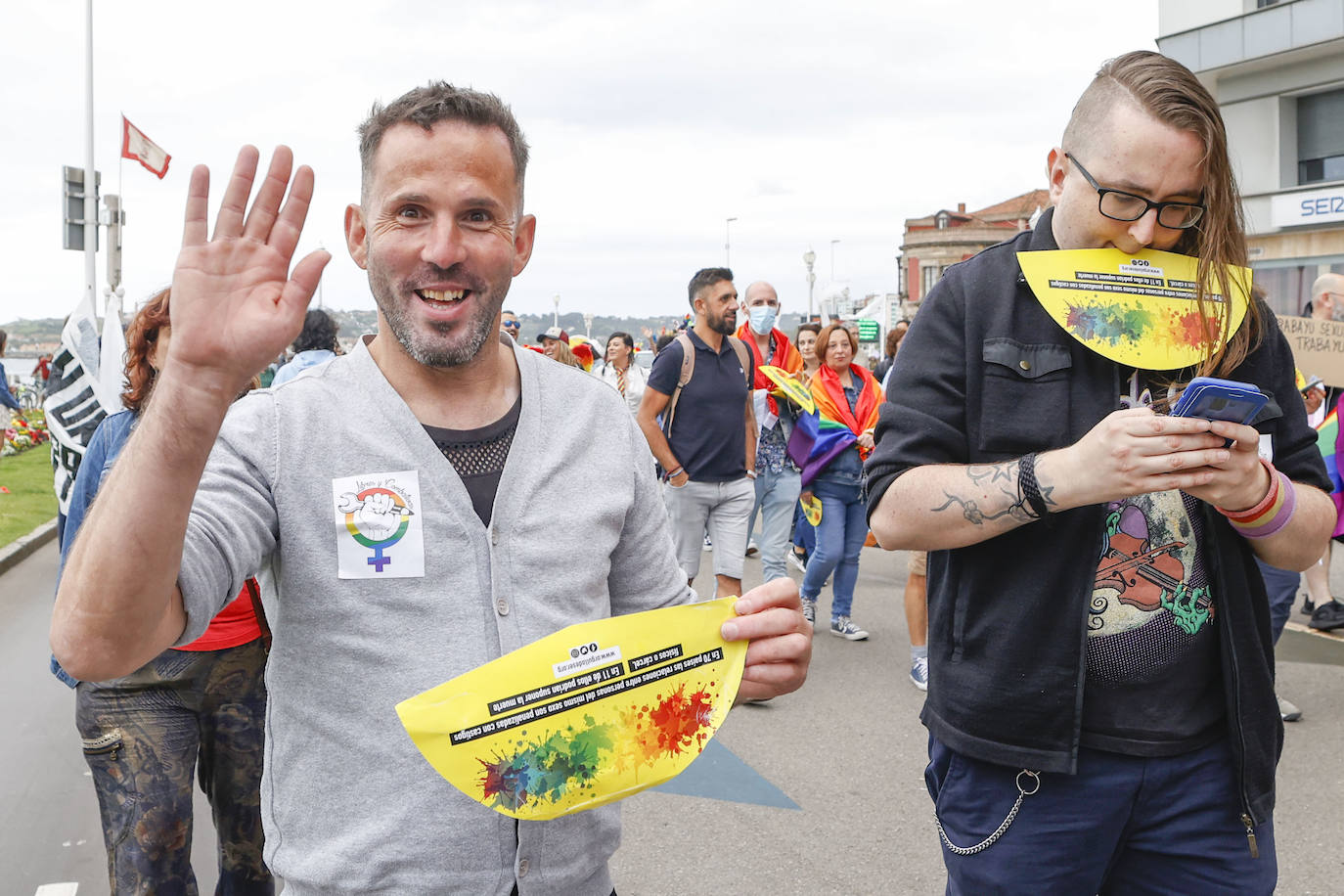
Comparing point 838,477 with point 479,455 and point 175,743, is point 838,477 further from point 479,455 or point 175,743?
point 479,455

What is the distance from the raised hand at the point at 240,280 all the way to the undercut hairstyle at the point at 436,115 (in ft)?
1.36

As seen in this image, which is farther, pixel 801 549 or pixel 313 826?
pixel 801 549

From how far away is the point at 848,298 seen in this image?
198 feet

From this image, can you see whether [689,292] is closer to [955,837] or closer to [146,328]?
[146,328]

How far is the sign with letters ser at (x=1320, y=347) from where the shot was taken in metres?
5.36

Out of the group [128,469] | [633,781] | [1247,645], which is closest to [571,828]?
[633,781]

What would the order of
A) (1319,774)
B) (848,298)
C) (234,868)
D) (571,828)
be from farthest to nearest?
(848,298) < (1319,774) < (234,868) < (571,828)

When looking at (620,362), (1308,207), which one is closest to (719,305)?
(620,362)

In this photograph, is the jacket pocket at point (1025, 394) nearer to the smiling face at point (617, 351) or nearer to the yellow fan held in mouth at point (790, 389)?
the yellow fan held in mouth at point (790, 389)

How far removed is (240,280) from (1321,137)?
1020 inches

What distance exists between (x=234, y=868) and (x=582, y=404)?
2.01 metres

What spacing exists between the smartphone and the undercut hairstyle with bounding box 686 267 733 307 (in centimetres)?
503

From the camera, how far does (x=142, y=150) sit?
1741 centimetres

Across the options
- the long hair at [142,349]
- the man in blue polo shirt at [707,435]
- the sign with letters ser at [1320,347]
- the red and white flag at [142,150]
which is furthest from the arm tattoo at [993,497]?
the red and white flag at [142,150]
